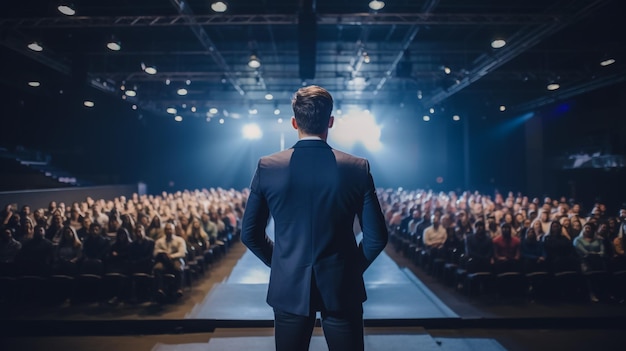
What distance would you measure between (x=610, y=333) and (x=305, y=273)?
5.67m

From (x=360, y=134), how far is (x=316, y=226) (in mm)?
23123

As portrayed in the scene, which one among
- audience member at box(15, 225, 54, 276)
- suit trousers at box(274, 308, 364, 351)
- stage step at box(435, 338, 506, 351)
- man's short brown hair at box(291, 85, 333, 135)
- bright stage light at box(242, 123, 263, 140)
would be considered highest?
bright stage light at box(242, 123, 263, 140)

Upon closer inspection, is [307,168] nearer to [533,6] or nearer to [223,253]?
[223,253]

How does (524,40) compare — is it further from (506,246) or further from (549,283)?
(549,283)

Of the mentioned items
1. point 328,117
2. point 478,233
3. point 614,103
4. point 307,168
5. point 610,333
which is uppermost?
point 614,103

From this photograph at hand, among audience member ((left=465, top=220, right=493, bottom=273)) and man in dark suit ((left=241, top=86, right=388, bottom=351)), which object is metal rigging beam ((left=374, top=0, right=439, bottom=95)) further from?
man in dark suit ((left=241, top=86, right=388, bottom=351))

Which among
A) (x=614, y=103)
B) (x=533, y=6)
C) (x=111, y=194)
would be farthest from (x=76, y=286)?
(x=614, y=103)

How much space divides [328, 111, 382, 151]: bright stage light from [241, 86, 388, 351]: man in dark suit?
22.7 m

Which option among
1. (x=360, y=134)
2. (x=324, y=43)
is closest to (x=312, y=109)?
(x=324, y=43)

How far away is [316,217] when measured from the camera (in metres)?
1.60

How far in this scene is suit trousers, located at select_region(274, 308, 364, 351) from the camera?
1616mm

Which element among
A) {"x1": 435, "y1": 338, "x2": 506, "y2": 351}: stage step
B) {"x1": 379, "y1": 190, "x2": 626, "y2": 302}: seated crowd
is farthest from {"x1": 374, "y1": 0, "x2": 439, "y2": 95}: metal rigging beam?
{"x1": 435, "y1": 338, "x2": 506, "y2": 351}: stage step

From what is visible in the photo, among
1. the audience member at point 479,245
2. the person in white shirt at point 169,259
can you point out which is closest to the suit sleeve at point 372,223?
the person in white shirt at point 169,259

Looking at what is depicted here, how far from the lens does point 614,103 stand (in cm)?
1433
